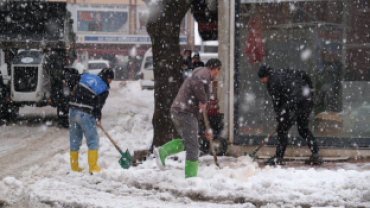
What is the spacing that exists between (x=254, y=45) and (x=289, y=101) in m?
1.89

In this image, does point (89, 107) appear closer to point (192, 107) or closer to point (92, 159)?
point (92, 159)

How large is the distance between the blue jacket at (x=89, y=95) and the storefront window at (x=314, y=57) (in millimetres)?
3179

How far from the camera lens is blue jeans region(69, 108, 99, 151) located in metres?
6.44

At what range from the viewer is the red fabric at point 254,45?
8812mm

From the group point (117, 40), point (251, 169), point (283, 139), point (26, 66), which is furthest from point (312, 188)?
point (117, 40)

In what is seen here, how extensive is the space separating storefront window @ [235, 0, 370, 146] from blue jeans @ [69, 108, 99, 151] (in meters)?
3.22

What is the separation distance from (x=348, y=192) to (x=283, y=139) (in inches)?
91.3

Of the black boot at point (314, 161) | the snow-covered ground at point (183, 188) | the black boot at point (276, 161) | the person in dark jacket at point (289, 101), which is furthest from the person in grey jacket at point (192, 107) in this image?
the black boot at point (314, 161)

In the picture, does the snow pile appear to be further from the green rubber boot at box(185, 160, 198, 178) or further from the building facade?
the building facade

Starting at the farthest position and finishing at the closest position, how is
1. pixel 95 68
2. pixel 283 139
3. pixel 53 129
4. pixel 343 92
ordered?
pixel 95 68
pixel 53 129
pixel 343 92
pixel 283 139

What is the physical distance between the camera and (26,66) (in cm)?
1297

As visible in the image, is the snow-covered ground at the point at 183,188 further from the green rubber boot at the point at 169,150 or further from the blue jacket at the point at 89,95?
the blue jacket at the point at 89,95

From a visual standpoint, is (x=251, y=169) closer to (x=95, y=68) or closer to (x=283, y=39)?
(x=283, y=39)

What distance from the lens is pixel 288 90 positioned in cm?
729
